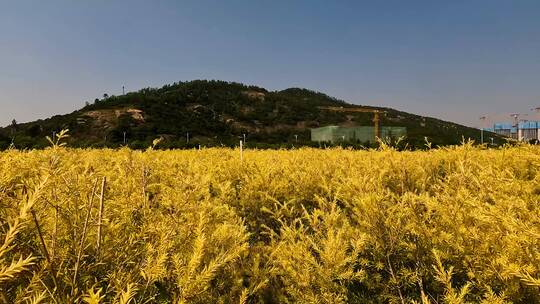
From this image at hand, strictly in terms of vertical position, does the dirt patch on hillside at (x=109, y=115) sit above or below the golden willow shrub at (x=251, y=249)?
above

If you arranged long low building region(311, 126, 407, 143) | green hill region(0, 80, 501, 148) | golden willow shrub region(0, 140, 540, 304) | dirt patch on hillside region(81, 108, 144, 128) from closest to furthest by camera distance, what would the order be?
golden willow shrub region(0, 140, 540, 304) → green hill region(0, 80, 501, 148) → dirt patch on hillside region(81, 108, 144, 128) → long low building region(311, 126, 407, 143)

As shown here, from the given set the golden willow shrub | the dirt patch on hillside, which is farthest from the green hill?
the golden willow shrub

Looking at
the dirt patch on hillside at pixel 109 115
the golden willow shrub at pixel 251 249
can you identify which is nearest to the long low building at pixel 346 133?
the dirt patch on hillside at pixel 109 115

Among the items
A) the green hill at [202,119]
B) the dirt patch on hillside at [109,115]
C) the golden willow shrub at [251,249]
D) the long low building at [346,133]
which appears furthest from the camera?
the long low building at [346,133]

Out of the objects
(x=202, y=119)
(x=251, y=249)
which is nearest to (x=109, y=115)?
(x=202, y=119)

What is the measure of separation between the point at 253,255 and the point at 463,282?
1733mm

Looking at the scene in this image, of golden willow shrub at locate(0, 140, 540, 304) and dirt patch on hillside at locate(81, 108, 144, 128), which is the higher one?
dirt patch on hillside at locate(81, 108, 144, 128)

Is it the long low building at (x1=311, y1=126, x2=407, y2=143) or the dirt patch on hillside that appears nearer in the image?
the dirt patch on hillside

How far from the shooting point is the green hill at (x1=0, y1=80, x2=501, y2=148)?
5925cm

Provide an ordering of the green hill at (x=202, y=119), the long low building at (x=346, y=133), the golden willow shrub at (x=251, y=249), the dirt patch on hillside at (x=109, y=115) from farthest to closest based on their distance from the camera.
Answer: the long low building at (x=346, y=133) < the dirt patch on hillside at (x=109, y=115) < the green hill at (x=202, y=119) < the golden willow shrub at (x=251, y=249)

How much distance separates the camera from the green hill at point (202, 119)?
5925 cm

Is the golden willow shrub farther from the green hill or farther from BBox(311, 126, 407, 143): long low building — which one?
BBox(311, 126, 407, 143): long low building

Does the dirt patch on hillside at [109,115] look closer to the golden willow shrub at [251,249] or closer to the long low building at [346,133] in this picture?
the long low building at [346,133]

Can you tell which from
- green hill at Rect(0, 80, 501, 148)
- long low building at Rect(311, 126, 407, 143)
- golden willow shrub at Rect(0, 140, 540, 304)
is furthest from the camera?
long low building at Rect(311, 126, 407, 143)
